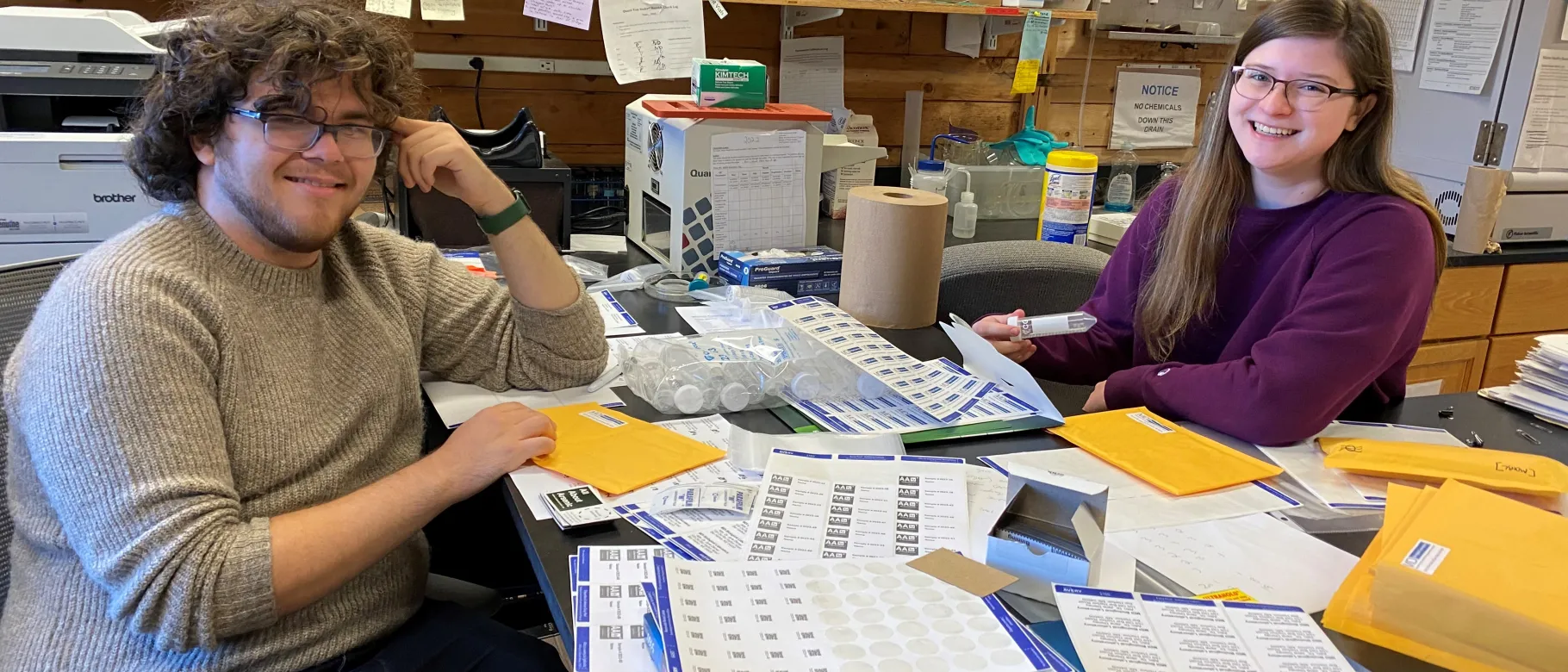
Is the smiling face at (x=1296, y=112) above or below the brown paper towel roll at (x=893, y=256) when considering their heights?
above

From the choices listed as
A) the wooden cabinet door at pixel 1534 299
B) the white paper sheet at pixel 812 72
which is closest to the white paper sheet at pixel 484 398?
the white paper sheet at pixel 812 72

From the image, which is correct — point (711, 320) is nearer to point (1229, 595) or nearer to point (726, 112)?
point (726, 112)

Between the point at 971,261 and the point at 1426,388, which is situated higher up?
the point at 971,261

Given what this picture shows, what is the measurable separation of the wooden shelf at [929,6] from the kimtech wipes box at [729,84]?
418 mm

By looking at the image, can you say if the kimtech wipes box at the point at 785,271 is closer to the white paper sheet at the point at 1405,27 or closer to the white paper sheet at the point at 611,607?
the white paper sheet at the point at 611,607

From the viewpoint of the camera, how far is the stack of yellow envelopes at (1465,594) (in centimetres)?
81

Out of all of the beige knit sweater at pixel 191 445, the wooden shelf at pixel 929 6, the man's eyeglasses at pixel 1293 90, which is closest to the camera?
the beige knit sweater at pixel 191 445

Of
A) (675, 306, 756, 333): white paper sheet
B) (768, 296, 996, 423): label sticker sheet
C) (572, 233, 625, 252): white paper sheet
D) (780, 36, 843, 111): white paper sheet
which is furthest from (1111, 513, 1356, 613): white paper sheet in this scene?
(780, 36, 843, 111): white paper sheet

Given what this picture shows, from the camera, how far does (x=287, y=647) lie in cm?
102

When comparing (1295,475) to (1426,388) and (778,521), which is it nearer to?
(778,521)

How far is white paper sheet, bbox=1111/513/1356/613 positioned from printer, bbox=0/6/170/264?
1584 mm

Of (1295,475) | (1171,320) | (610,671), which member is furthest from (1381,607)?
(1171,320)

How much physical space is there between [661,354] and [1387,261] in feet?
3.14

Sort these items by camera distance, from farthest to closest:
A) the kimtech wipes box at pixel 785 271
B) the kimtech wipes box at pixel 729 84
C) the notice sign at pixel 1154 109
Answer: the notice sign at pixel 1154 109, the kimtech wipes box at pixel 729 84, the kimtech wipes box at pixel 785 271
